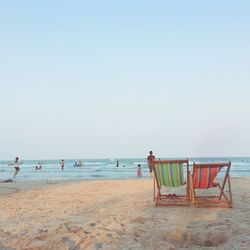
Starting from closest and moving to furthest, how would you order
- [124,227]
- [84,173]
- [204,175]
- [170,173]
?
[124,227] < [204,175] < [170,173] < [84,173]

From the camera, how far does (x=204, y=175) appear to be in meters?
7.11

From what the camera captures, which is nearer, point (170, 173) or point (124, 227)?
point (124, 227)

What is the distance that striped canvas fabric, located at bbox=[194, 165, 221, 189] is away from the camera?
703 centimetres

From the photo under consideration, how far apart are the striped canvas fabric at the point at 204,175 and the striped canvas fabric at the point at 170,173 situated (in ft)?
1.16

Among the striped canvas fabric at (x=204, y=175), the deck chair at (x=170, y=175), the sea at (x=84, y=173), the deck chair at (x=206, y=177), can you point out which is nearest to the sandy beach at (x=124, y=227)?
the deck chair at (x=206, y=177)

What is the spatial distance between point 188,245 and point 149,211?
6.72 feet

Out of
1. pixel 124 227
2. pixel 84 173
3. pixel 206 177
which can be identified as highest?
pixel 206 177

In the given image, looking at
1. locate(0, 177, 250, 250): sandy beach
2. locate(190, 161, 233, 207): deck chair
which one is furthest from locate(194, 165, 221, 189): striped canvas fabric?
locate(0, 177, 250, 250): sandy beach

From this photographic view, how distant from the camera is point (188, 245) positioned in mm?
4695

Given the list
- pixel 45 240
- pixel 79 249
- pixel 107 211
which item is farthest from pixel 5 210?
pixel 79 249

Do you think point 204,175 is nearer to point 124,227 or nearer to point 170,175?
point 170,175

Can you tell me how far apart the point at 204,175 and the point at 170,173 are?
2.36ft

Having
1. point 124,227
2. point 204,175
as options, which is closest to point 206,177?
point 204,175

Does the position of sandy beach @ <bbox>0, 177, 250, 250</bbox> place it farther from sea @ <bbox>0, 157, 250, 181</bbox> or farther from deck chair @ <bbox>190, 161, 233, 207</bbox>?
sea @ <bbox>0, 157, 250, 181</bbox>
